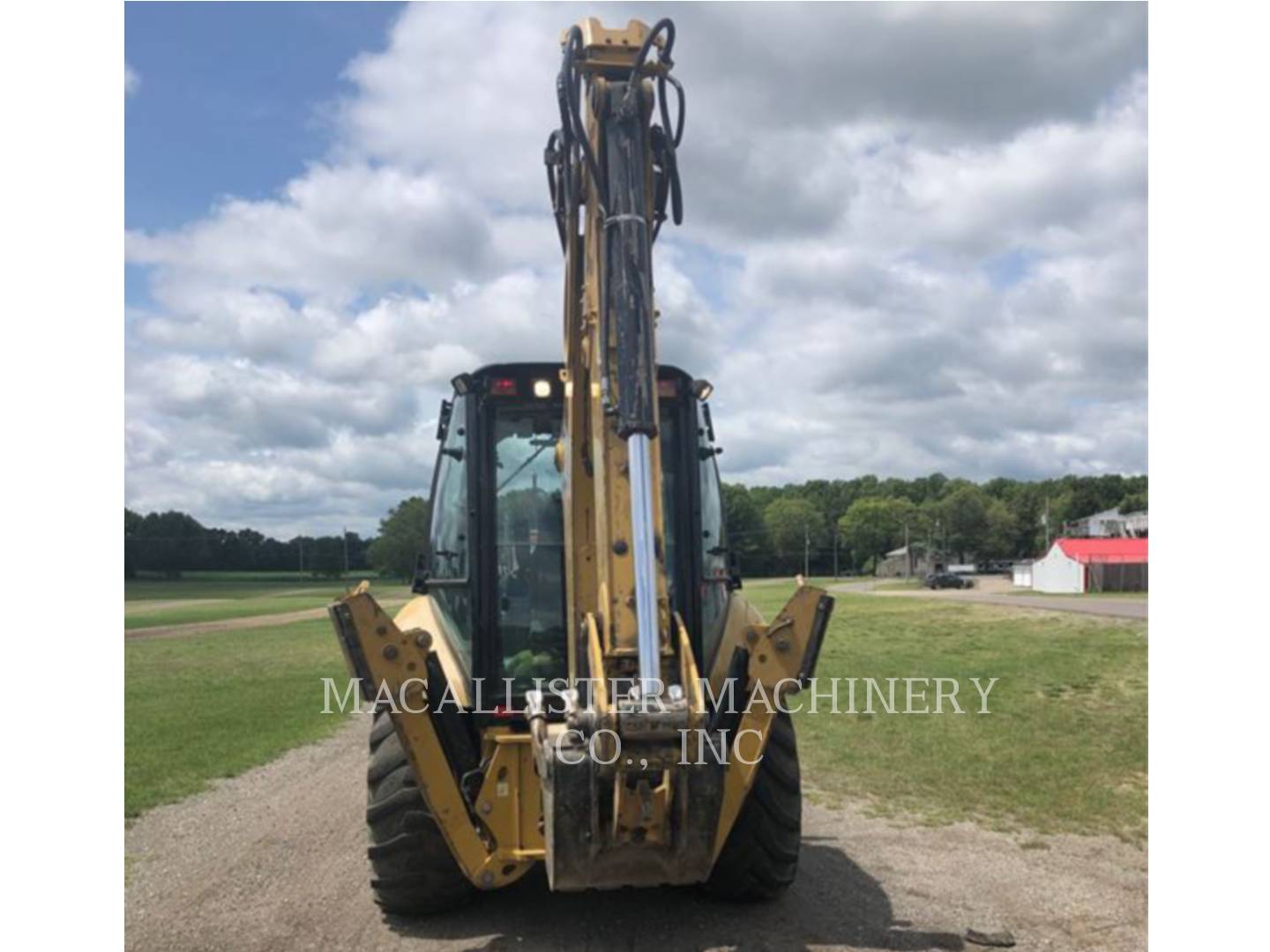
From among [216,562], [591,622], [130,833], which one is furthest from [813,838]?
[216,562]

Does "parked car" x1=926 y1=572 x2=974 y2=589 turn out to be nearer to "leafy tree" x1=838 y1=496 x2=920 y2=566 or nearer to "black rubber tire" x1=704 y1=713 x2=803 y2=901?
"leafy tree" x1=838 y1=496 x2=920 y2=566

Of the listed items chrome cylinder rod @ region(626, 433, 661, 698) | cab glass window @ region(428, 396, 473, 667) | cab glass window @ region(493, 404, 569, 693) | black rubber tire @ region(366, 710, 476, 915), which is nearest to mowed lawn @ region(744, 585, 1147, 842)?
cab glass window @ region(493, 404, 569, 693)

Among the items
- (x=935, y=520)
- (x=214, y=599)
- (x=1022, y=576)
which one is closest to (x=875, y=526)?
(x=935, y=520)

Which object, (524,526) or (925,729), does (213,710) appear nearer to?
(925,729)

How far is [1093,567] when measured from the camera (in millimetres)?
59062

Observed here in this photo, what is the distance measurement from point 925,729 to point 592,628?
357 inches

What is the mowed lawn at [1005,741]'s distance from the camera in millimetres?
9055

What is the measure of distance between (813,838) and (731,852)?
2119mm

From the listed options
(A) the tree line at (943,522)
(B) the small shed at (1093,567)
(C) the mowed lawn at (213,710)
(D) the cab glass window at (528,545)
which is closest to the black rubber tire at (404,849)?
(D) the cab glass window at (528,545)

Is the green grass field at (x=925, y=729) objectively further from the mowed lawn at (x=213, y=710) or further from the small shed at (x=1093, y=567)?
the small shed at (x=1093, y=567)

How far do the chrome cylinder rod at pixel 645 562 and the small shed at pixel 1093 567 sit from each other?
5784cm

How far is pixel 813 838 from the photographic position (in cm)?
805

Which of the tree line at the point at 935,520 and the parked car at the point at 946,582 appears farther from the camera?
the tree line at the point at 935,520

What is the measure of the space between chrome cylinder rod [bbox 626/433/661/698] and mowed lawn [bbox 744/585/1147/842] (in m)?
4.69
